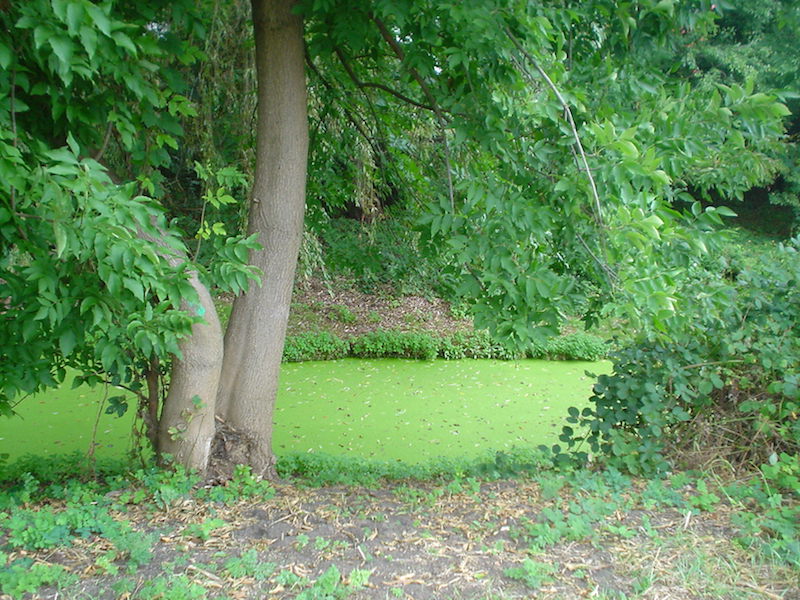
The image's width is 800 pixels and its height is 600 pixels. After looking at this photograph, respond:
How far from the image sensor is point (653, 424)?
3.34m

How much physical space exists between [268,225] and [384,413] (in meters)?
3.47

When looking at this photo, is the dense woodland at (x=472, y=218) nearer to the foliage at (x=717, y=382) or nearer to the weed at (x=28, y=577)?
the foliage at (x=717, y=382)

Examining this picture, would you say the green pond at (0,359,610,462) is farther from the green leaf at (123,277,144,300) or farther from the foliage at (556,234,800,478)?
the green leaf at (123,277,144,300)

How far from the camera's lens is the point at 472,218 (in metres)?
3.08

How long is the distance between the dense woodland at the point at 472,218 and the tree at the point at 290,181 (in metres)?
0.01

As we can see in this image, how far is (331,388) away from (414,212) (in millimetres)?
3017

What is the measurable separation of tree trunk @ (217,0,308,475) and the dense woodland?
1 cm

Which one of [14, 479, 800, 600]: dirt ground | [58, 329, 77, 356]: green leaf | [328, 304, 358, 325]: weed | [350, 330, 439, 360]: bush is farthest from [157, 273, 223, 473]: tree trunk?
[328, 304, 358, 325]: weed

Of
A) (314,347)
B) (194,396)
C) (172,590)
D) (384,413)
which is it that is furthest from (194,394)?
(314,347)

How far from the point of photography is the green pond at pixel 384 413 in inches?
217

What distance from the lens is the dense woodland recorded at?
7.57 ft

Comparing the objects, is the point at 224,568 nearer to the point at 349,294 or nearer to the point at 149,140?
the point at 149,140

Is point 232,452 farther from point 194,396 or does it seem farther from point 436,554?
point 436,554

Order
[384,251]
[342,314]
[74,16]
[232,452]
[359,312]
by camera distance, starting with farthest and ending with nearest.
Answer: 1. [359,312]
2. [342,314]
3. [384,251]
4. [232,452]
5. [74,16]
